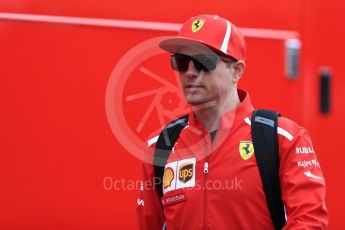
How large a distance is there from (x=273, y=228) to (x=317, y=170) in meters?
0.25

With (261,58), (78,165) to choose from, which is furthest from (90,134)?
(261,58)

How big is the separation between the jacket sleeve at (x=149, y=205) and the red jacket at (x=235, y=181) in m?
0.12

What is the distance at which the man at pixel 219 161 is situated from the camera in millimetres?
2717

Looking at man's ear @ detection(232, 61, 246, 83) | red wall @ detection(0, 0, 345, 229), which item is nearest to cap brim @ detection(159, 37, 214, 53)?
man's ear @ detection(232, 61, 246, 83)

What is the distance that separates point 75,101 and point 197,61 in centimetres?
97

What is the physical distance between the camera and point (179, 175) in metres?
2.89

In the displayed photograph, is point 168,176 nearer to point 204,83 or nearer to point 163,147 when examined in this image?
point 163,147

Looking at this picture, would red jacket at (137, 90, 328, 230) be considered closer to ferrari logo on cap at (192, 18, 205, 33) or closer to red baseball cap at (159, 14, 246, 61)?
red baseball cap at (159, 14, 246, 61)

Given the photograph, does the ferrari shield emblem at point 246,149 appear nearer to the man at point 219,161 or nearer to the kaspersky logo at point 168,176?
the man at point 219,161

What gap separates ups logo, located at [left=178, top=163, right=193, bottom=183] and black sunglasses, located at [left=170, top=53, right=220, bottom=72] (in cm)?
35

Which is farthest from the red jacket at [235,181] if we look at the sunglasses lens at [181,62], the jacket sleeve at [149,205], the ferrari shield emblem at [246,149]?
the sunglasses lens at [181,62]

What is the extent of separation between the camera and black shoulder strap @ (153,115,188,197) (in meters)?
2.97

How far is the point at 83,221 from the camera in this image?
12.4ft

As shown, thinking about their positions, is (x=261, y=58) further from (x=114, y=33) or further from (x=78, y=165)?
(x=78, y=165)
